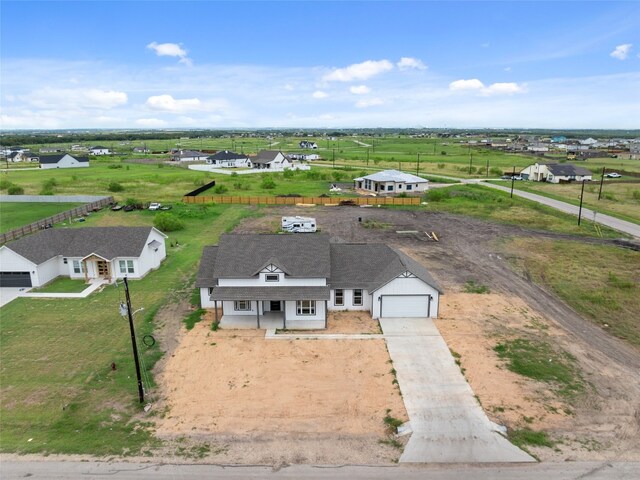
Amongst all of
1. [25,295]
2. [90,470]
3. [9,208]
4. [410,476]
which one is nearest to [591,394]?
[410,476]

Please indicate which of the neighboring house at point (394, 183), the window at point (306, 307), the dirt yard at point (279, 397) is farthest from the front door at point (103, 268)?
the neighboring house at point (394, 183)

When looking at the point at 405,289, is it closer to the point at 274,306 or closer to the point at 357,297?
the point at 357,297

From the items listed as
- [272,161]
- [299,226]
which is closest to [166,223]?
[299,226]

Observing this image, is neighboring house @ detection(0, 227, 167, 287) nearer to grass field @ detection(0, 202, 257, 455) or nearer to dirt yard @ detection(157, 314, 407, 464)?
grass field @ detection(0, 202, 257, 455)

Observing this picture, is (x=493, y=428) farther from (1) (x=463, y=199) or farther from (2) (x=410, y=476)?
(1) (x=463, y=199)

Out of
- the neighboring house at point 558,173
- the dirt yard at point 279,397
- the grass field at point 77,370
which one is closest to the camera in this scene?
the dirt yard at point 279,397

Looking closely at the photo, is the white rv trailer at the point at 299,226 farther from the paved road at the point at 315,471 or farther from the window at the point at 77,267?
the paved road at the point at 315,471

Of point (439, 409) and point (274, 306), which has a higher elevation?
point (274, 306)
